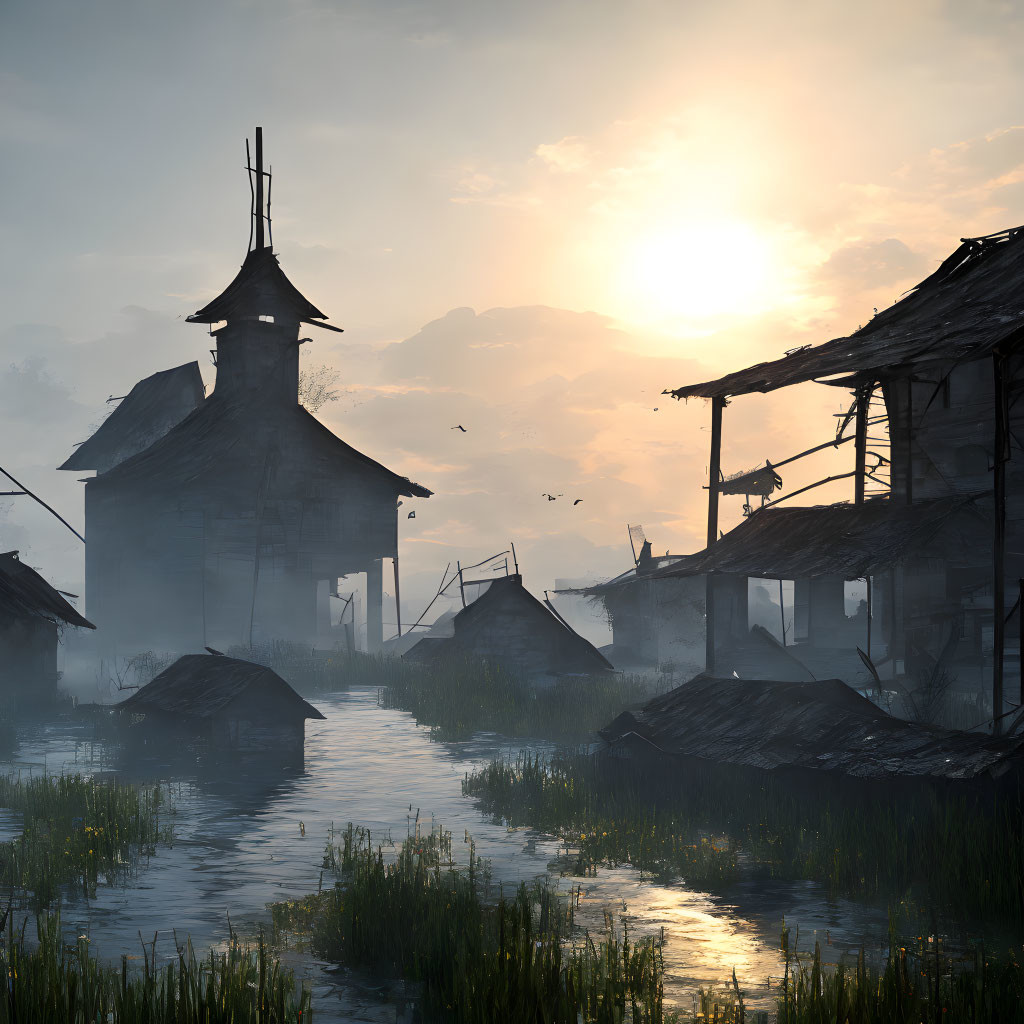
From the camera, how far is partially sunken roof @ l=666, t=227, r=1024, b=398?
55.6 feet

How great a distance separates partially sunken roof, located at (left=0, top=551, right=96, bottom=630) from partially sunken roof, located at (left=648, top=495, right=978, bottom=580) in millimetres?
13423

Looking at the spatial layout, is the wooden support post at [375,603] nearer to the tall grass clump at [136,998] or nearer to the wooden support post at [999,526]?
the wooden support post at [999,526]

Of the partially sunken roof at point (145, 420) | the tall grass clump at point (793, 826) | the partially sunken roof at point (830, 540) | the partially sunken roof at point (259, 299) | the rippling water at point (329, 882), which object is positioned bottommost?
the rippling water at point (329, 882)

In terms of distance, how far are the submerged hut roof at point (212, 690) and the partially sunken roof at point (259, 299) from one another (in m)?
19.3

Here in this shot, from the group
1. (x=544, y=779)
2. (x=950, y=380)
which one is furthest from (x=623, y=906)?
(x=950, y=380)

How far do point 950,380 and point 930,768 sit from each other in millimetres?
11942

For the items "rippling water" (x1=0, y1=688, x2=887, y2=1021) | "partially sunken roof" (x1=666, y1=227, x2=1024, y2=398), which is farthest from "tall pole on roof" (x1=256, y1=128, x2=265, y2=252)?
"rippling water" (x1=0, y1=688, x2=887, y2=1021)

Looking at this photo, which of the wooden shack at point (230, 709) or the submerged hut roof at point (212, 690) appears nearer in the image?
the wooden shack at point (230, 709)

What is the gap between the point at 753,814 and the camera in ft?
45.6

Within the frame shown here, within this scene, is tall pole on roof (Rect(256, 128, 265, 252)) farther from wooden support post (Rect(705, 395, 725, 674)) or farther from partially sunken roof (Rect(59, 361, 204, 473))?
wooden support post (Rect(705, 395, 725, 674))

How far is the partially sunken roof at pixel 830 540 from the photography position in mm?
19219

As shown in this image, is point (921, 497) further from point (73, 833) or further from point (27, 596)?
point (27, 596)

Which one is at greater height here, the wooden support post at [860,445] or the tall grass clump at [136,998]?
the wooden support post at [860,445]

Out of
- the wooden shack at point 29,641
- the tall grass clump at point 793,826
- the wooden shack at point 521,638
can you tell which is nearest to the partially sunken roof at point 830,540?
the tall grass clump at point 793,826
